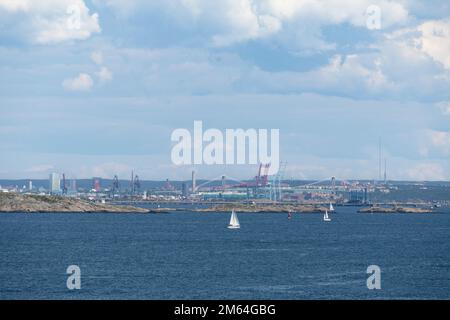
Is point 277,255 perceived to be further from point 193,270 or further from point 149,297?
point 149,297

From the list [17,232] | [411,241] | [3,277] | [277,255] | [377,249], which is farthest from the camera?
[17,232]

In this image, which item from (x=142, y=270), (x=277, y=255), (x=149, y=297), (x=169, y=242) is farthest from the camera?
(x=169, y=242)

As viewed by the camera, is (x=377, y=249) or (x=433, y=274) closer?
(x=433, y=274)

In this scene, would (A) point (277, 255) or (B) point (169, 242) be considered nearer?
(A) point (277, 255)

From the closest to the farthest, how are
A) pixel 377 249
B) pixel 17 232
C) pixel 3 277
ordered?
Answer: pixel 3 277
pixel 377 249
pixel 17 232

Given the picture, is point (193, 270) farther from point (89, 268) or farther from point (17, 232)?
point (17, 232)

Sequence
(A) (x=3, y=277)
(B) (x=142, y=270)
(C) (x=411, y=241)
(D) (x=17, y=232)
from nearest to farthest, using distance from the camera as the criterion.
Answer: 1. (A) (x=3, y=277)
2. (B) (x=142, y=270)
3. (C) (x=411, y=241)
4. (D) (x=17, y=232)
